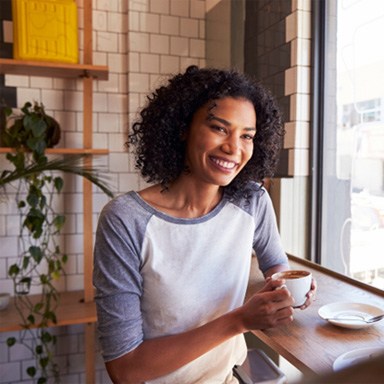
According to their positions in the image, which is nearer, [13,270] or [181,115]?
[181,115]

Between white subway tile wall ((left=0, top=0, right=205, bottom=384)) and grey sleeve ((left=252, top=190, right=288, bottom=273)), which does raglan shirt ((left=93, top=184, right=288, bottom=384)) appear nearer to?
grey sleeve ((left=252, top=190, right=288, bottom=273))

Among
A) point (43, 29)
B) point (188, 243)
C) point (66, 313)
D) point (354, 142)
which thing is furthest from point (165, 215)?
point (43, 29)

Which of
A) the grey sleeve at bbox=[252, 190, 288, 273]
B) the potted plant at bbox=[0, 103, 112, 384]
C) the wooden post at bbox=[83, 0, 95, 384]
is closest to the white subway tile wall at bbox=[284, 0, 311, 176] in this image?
the grey sleeve at bbox=[252, 190, 288, 273]

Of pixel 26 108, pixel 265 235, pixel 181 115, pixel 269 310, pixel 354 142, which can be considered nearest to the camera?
pixel 269 310

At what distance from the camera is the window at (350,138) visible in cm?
188

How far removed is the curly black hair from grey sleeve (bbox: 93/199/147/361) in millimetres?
231

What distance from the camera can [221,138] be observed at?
1248 mm

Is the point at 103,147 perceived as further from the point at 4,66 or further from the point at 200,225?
the point at 200,225

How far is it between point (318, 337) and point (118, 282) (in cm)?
57

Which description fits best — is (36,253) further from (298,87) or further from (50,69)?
(298,87)

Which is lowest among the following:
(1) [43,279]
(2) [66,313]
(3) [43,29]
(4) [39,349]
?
(4) [39,349]

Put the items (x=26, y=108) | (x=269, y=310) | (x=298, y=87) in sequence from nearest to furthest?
1. (x=269, y=310)
2. (x=298, y=87)
3. (x=26, y=108)

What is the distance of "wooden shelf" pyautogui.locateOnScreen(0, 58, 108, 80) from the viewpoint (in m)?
2.41

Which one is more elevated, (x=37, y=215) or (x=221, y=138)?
(x=221, y=138)
